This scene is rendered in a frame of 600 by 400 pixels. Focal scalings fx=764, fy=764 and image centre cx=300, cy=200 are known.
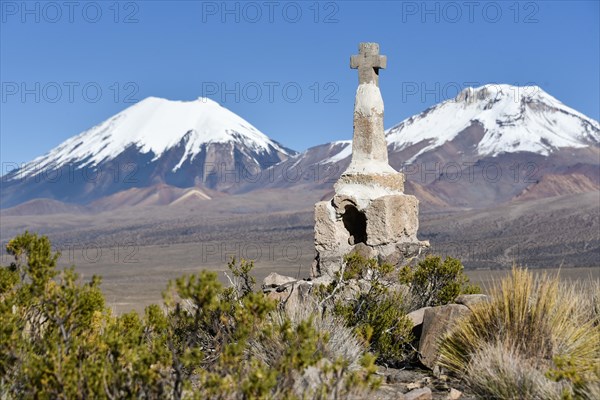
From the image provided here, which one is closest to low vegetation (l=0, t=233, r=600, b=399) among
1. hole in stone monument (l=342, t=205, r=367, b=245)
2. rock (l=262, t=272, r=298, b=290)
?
rock (l=262, t=272, r=298, b=290)

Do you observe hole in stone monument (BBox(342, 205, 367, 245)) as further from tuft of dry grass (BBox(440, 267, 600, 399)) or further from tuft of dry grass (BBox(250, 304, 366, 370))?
tuft of dry grass (BBox(440, 267, 600, 399))

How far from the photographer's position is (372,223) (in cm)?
945

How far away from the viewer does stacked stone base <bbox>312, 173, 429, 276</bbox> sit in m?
9.38

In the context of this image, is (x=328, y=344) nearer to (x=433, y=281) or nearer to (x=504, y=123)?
(x=433, y=281)

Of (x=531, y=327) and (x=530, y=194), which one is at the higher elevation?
(x=530, y=194)

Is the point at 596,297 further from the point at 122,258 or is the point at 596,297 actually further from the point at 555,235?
the point at 122,258

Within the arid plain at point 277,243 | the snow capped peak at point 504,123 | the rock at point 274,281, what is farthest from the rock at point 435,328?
the snow capped peak at point 504,123

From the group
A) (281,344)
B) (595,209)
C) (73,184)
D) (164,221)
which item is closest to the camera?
(281,344)

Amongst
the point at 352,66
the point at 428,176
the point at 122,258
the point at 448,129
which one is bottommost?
the point at 122,258

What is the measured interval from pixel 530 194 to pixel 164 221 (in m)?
41.0

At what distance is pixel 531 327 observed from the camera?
17.1ft

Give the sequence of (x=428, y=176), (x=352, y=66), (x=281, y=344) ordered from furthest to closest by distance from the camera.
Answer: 1. (x=428, y=176)
2. (x=352, y=66)
3. (x=281, y=344)

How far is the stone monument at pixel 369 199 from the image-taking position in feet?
31.0

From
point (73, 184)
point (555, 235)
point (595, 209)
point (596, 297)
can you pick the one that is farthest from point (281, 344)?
point (73, 184)
